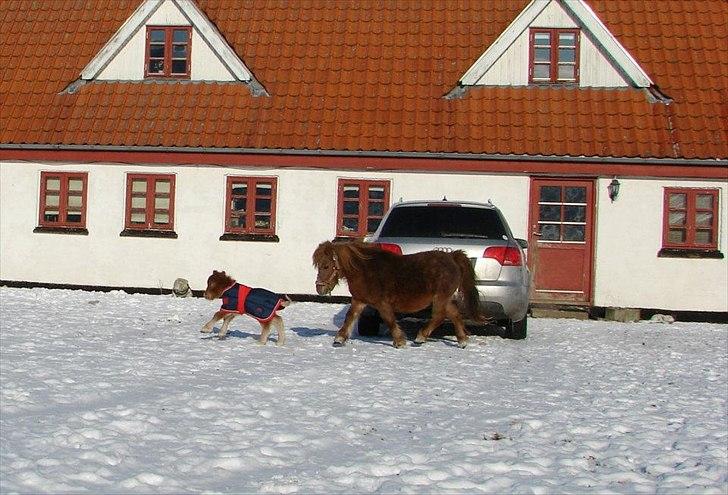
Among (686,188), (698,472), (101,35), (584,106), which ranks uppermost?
(101,35)

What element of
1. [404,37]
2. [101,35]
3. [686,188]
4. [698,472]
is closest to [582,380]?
[698,472]

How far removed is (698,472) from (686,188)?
39.3 ft

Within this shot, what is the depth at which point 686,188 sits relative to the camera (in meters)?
16.8

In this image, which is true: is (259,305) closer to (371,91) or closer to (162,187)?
(162,187)

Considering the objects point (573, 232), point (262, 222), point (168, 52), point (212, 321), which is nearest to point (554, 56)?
point (573, 232)

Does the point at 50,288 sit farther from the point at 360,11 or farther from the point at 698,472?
the point at 698,472

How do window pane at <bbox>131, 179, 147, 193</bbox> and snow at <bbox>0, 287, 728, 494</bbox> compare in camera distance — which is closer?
snow at <bbox>0, 287, 728, 494</bbox>

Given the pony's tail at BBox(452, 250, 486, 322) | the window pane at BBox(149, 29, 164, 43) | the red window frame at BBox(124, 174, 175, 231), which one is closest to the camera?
the pony's tail at BBox(452, 250, 486, 322)

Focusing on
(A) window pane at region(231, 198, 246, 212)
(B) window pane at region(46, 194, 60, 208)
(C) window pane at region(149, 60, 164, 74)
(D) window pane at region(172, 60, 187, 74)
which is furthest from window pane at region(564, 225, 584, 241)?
(B) window pane at region(46, 194, 60, 208)

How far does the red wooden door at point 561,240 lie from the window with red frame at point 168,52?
745 centimetres

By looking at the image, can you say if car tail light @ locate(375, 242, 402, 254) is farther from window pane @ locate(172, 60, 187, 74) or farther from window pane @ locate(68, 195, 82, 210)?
window pane @ locate(172, 60, 187, 74)

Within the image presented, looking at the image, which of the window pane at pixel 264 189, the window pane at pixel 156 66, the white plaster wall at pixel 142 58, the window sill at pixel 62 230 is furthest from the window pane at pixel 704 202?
the window sill at pixel 62 230

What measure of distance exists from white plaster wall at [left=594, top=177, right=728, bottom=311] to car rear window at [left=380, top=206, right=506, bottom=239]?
19.1 feet

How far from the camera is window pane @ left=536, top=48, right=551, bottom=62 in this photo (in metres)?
18.3
